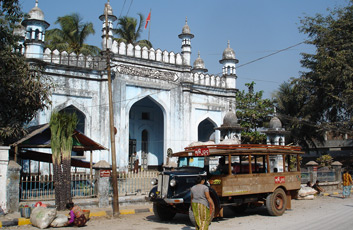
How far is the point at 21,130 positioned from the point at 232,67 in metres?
15.3

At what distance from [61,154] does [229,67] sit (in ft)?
49.5

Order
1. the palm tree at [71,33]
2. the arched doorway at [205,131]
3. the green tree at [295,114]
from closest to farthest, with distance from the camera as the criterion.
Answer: the arched doorway at [205,131] < the green tree at [295,114] < the palm tree at [71,33]

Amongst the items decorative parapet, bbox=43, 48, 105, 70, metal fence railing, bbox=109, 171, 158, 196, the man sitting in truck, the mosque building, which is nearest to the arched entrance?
the mosque building

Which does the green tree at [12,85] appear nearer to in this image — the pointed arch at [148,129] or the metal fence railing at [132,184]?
the metal fence railing at [132,184]

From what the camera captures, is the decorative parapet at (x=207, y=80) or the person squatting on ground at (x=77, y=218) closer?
the person squatting on ground at (x=77, y=218)

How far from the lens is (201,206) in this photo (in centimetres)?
720

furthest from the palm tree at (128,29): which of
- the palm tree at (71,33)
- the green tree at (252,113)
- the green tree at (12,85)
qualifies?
the green tree at (12,85)

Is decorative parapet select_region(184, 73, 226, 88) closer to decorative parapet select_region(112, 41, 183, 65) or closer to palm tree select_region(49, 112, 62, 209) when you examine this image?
decorative parapet select_region(112, 41, 183, 65)

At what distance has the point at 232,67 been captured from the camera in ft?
77.8

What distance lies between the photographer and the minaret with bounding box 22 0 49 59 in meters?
17.1

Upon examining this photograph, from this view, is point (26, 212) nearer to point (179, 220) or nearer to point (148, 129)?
point (179, 220)

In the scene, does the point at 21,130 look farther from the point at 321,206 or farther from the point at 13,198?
the point at 321,206

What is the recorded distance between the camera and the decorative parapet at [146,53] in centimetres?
1942

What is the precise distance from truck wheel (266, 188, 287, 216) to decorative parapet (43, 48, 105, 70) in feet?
36.9
